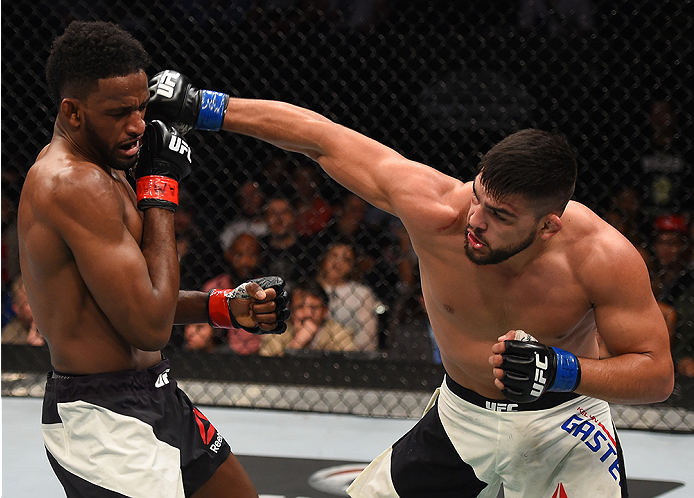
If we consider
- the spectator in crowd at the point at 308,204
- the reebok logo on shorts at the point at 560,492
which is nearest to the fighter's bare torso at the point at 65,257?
the reebok logo on shorts at the point at 560,492

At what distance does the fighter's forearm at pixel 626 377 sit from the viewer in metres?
1.42

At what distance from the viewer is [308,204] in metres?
4.00

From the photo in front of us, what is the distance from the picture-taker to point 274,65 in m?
4.26

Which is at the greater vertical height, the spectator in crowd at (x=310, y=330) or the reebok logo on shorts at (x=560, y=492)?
the reebok logo on shorts at (x=560, y=492)

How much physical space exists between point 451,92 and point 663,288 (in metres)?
1.39

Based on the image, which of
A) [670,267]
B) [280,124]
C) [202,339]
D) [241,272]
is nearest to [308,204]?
[241,272]

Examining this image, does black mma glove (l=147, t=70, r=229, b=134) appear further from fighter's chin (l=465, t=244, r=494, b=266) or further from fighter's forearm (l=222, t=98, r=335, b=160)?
fighter's chin (l=465, t=244, r=494, b=266)

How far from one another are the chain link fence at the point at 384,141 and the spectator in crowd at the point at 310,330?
19 mm

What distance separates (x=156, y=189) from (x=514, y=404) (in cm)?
84

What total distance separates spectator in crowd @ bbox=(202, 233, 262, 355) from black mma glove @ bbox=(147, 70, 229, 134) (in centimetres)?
204

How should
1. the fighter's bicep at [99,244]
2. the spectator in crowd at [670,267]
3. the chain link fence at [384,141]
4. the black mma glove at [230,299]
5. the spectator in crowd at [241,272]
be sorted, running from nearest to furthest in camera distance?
the fighter's bicep at [99,244] < the black mma glove at [230,299] < the spectator in crowd at [670,267] < the chain link fence at [384,141] < the spectator in crowd at [241,272]

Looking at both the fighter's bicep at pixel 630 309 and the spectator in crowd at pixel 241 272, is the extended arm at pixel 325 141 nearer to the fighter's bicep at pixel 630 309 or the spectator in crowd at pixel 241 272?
the fighter's bicep at pixel 630 309

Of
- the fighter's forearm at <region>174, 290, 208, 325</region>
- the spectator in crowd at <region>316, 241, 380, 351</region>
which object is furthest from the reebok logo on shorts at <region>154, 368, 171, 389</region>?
the spectator in crowd at <region>316, 241, 380, 351</region>

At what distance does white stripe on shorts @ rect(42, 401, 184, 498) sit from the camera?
1387mm
